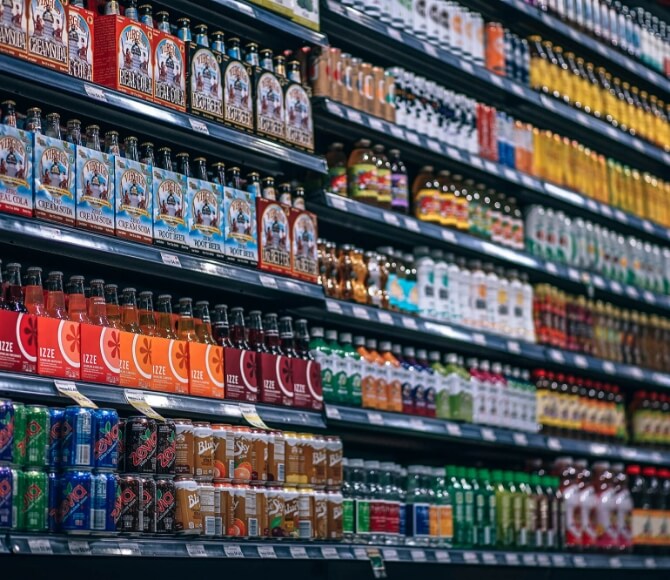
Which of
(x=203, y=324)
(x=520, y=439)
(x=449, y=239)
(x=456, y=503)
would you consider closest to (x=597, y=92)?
(x=449, y=239)

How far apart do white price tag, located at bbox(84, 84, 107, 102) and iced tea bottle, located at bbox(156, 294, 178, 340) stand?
2.22ft

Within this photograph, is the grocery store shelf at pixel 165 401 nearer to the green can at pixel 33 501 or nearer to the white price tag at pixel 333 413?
the white price tag at pixel 333 413

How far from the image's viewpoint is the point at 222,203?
4598 millimetres

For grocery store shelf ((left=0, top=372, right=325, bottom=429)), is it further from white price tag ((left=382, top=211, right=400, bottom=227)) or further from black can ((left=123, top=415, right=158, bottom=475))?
white price tag ((left=382, top=211, right=400, bottom=227))

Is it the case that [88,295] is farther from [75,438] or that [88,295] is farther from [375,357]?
[375,357]

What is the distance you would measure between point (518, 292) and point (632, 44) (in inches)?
82.5

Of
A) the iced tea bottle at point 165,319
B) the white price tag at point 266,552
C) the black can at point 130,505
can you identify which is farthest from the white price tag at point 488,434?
the black can at point 130,505

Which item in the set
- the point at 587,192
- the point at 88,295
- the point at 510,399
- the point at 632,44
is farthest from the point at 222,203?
the point at 632,44

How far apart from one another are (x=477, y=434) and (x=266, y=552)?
171cm

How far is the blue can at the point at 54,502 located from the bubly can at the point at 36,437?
5 centimetres

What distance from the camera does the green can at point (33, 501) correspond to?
142 inches

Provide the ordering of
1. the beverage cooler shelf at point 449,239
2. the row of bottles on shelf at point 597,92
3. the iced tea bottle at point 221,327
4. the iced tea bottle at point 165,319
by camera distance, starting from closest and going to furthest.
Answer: the iced tea bottle at point 165,319 < the iced tea bottle at point 221,327 < the beverage cooler shelf at point 449,239 < the row of bottles on shelf at point 597,92

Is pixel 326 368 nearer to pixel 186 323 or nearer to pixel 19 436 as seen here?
pixel 186 323

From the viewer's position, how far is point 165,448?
4.03m
